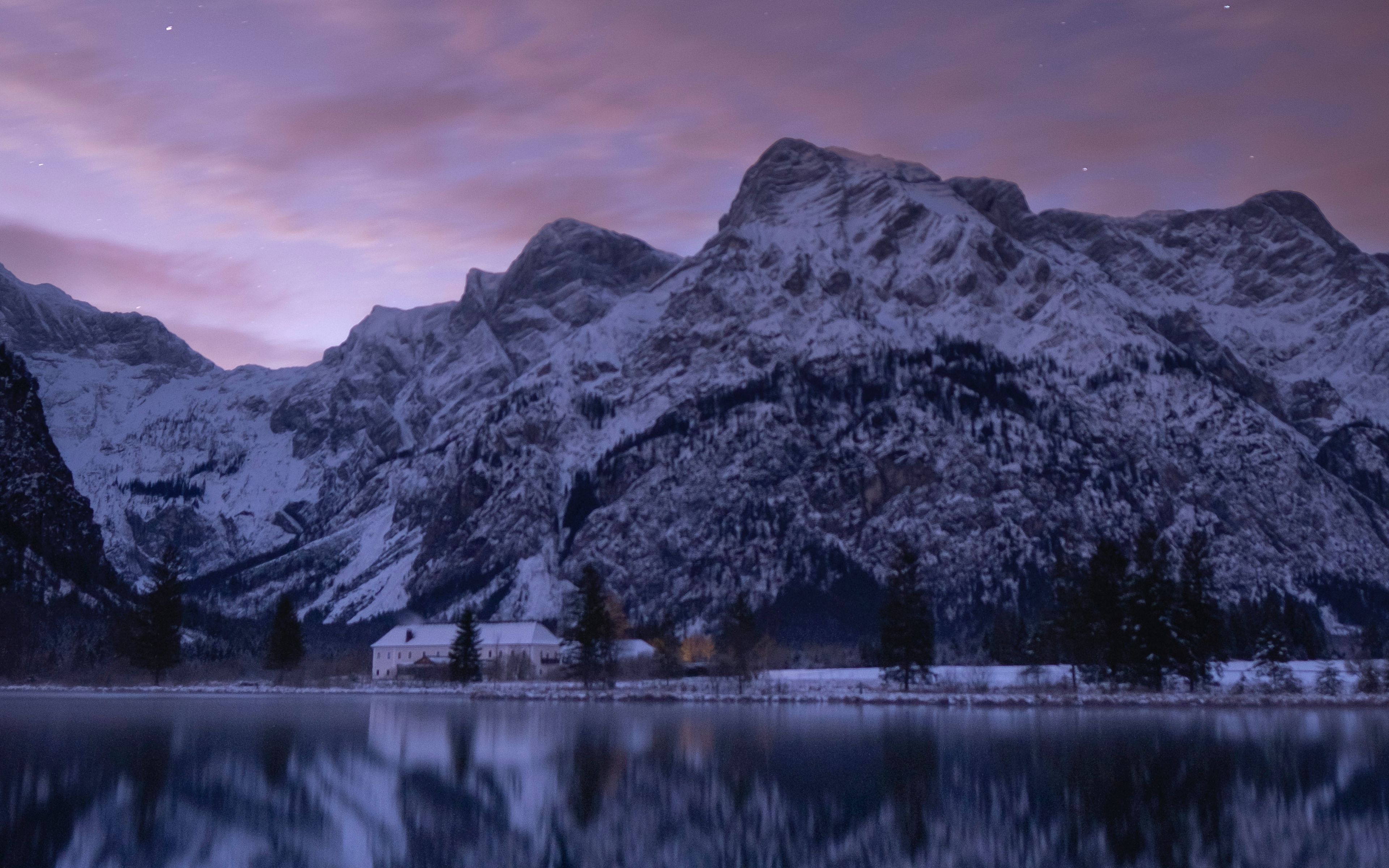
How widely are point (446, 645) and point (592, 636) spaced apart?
62254mm

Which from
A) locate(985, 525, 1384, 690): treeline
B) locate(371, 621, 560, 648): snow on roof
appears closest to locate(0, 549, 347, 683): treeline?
locate(371, 621, 560, 648): snow on roof

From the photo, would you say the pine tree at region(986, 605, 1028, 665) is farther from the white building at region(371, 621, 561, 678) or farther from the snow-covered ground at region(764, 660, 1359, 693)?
the white building at region(371, 621, 561, 678)

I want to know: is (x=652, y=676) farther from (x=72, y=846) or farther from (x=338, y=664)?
(x=72, y=846)

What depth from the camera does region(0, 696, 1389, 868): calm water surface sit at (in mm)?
24203

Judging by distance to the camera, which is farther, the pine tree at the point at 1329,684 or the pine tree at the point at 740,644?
the pine tree at the point at 740,644

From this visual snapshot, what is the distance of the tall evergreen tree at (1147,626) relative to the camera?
85.5 meters

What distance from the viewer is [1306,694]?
83625 mm

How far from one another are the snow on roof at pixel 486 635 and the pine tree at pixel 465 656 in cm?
3459

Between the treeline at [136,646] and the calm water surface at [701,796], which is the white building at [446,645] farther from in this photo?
the calm water surface at [701,796]

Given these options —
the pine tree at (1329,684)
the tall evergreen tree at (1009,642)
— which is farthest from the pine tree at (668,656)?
the pine tree at (1329,684)

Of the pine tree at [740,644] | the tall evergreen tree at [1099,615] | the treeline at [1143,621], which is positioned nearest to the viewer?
the treeline at [1143,621]

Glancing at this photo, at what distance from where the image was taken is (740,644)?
363 feet

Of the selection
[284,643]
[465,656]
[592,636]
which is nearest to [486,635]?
[284,643]

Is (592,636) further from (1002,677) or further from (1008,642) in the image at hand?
(1008,642)
